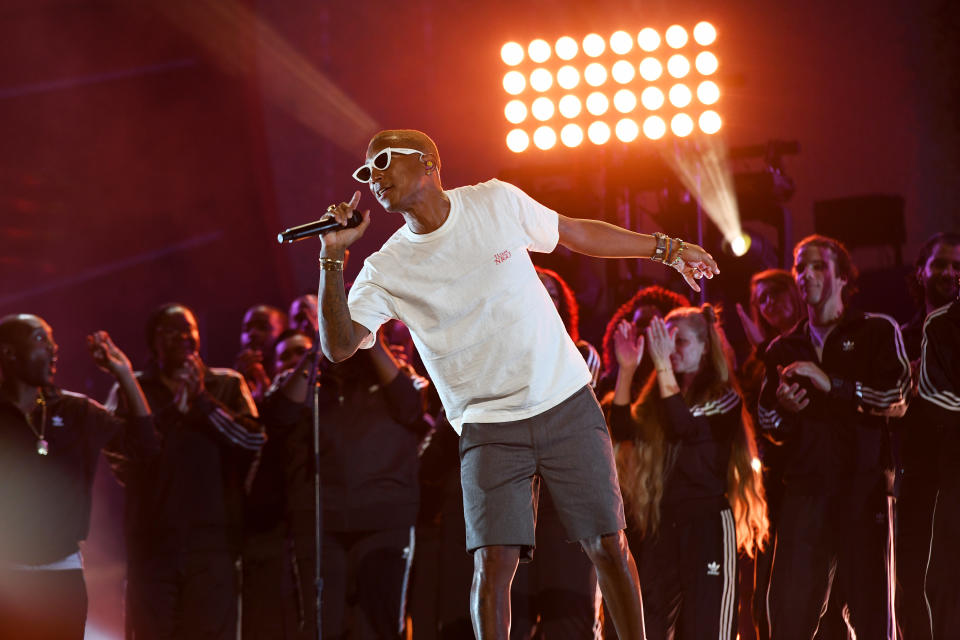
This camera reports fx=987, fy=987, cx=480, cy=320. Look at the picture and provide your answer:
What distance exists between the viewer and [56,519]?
450cm

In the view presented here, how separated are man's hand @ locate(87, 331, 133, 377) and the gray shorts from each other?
2.33m

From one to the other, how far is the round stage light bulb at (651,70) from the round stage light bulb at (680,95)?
0.13m

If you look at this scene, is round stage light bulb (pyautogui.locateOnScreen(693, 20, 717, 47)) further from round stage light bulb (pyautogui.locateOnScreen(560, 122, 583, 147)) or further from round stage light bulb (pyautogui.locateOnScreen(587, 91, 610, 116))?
round stage light bulb (pyautogui.locateOnScreen(560, 122, 583, 147))

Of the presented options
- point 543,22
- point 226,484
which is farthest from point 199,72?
point 226,484

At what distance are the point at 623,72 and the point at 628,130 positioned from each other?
354 mm

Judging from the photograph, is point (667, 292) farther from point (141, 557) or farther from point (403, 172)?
point (141, 557)

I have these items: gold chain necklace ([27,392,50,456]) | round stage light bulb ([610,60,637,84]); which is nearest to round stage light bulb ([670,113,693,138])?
round stage light bulb ([610,60,637,84])

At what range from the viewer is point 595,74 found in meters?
6.09

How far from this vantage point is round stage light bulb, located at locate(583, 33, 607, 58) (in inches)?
240

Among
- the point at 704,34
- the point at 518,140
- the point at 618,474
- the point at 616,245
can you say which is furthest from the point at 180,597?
the point at 704,34

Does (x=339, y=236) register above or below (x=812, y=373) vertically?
above

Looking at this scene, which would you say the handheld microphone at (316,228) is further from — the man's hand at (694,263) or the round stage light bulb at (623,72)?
the round stage light bulb at (623,72)

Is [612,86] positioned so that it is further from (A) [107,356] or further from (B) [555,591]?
(A) [107,356]

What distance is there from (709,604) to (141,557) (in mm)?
2720
